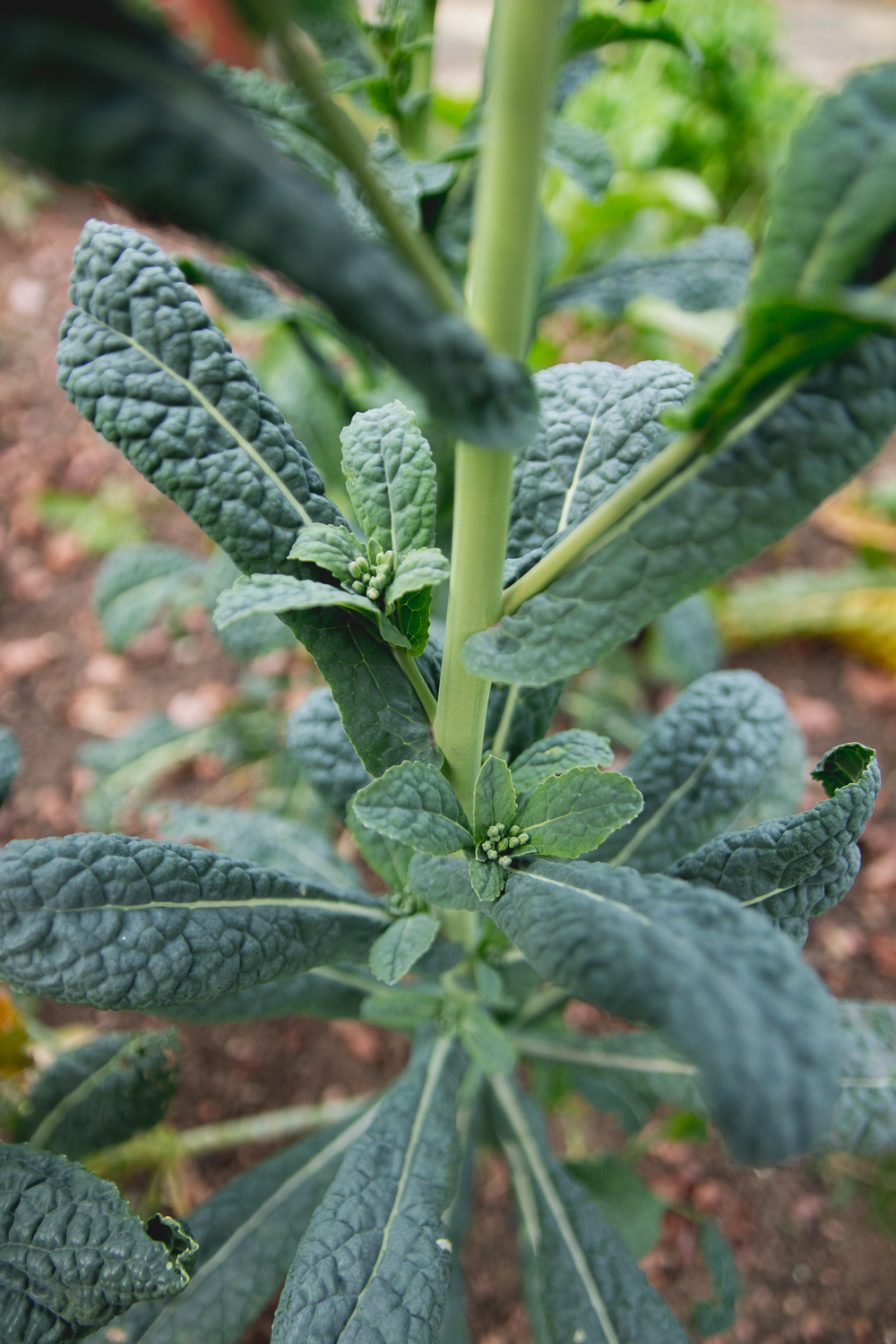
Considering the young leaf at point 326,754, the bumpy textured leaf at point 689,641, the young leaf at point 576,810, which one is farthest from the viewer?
the bumpy textured leaf at point 689,641

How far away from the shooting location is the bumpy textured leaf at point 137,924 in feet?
2.77

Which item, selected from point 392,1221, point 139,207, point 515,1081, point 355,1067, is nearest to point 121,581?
point 355,1067

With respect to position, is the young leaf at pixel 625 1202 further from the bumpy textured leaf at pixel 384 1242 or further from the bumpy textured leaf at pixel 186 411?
the bumpy textured leaf at pixel 186 411

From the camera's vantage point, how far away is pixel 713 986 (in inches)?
24.3

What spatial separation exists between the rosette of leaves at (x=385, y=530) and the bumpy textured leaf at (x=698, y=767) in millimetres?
489

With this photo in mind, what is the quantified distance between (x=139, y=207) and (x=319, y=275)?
12 cm

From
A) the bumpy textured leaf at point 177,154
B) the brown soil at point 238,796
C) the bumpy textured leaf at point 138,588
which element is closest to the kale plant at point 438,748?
the bumpy textured leaf at point 177,154

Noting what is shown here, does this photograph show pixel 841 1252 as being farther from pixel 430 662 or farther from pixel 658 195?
pixel 658 195

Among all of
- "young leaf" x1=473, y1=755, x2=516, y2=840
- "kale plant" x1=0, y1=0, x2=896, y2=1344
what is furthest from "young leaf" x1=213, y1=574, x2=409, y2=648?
"young leaf" x1=473, y1=755, x2=516, y2=840

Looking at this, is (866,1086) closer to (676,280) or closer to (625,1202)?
(625,1202)

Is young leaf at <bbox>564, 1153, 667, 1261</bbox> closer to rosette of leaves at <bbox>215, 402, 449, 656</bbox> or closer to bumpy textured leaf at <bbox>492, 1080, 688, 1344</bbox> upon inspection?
bumpy textured leaf at <bbox>492, 1080, 688, 1344</bbox>

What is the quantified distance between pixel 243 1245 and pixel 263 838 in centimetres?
61

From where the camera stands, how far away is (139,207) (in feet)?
1.63

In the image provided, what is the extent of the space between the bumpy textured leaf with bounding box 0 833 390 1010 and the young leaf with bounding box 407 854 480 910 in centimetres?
21
